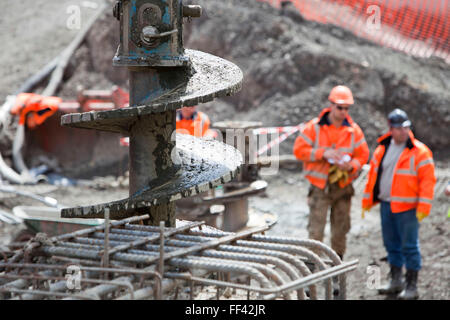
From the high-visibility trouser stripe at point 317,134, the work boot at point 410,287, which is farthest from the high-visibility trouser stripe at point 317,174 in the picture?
the work boot at point 410,287

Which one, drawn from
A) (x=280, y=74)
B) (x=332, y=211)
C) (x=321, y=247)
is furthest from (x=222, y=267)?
(x=280, y=74)

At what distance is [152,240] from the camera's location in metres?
3.87

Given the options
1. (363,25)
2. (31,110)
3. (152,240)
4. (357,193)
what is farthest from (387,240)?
(363,25)

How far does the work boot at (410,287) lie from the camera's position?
341 inches

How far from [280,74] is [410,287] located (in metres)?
8.06

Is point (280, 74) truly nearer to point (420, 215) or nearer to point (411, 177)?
point (411, 177)

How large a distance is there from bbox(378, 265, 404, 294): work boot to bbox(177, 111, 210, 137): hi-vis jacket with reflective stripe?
127 inches

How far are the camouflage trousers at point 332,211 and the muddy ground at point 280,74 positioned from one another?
3.05 m

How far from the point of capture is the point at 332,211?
927 cm

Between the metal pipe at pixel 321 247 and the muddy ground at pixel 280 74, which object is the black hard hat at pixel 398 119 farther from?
the metal pipe at pixel 321 247

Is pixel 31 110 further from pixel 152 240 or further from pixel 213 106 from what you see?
pixel 152 240

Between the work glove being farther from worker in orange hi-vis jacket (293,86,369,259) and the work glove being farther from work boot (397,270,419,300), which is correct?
worker in orange hi-vis jacket (293,86,369,259)

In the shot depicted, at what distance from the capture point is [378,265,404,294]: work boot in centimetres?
895

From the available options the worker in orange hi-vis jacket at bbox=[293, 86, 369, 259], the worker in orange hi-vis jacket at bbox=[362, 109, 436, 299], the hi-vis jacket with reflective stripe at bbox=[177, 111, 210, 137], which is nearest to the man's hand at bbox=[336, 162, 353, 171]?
the worker in orange hi-vis jacket at bbox=[293, 86, 369, 259]
